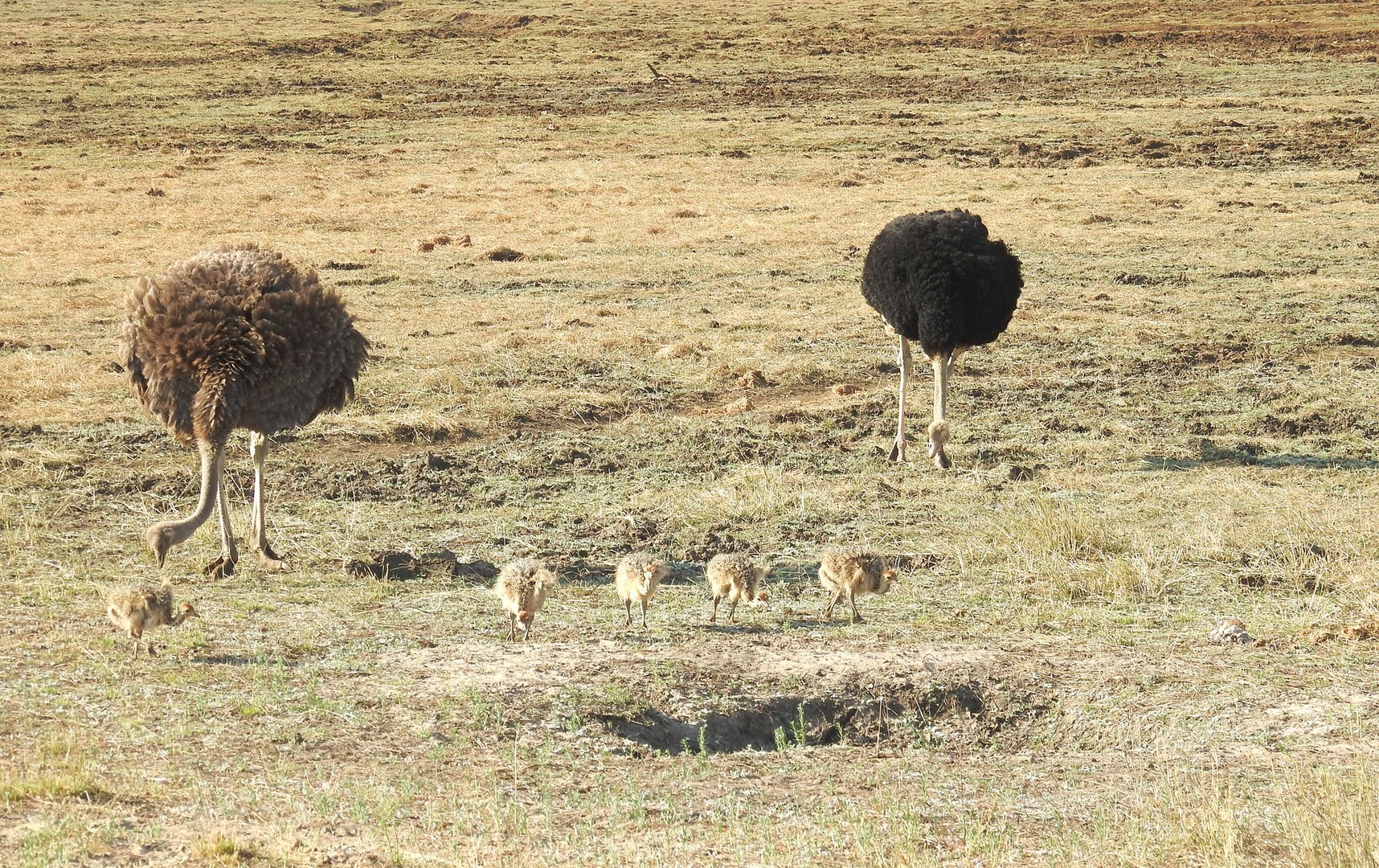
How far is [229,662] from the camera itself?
747cm

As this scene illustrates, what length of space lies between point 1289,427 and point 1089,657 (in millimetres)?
5307

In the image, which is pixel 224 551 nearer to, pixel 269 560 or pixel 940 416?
pixel 269 560

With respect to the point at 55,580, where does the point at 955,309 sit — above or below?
above

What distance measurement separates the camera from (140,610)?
7309 mm

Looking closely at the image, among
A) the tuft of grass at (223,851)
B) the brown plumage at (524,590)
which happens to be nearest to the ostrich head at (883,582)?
the brown plumage at (524,590)

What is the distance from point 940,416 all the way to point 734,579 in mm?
4119

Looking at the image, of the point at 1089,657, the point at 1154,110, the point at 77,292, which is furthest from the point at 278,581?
the point at 1154,110

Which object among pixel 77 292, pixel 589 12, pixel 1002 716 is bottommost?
pixel 1002 716

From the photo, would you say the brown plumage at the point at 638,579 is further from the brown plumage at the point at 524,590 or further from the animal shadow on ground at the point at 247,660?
the animal shadow on ground at the point at 247,660

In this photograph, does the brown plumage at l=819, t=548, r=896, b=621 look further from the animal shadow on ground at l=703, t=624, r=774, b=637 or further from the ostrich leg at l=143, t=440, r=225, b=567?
the ostrich leg at l=143, t=440, r=225, b=567

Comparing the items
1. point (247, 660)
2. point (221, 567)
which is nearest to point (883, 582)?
point (247, 660)

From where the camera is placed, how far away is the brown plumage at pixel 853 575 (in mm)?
8125

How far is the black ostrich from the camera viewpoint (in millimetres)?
11367

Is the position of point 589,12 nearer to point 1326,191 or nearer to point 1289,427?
point 1326,191
